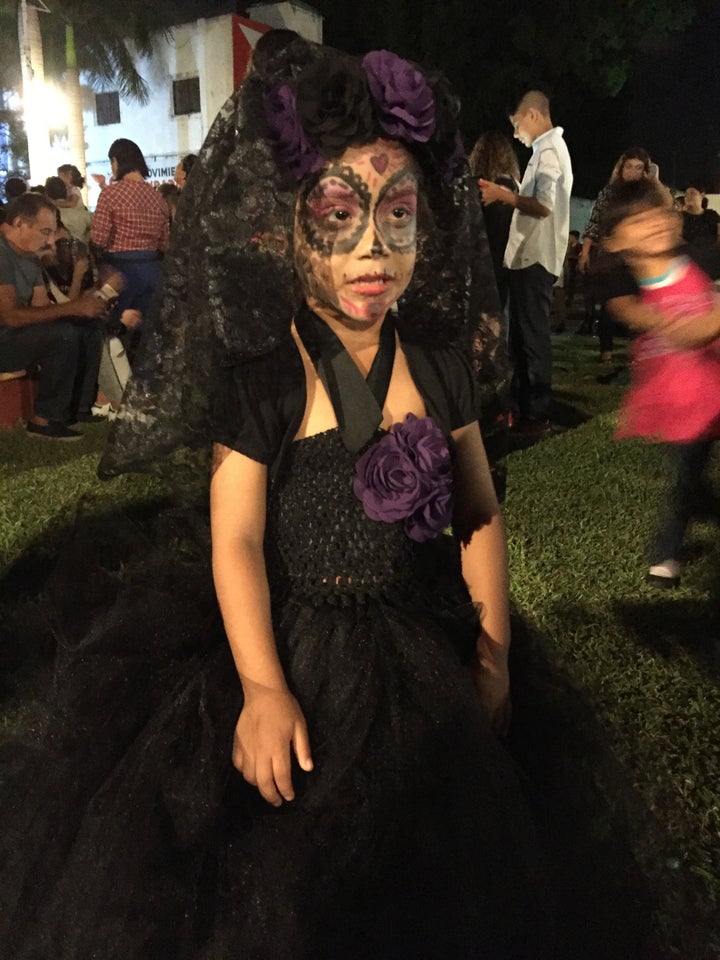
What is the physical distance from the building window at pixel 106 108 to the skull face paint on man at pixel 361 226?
2064cm

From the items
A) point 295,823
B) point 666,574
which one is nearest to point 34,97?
point 666,574

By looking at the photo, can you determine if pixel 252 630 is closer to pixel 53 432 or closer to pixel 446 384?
pixel 446 384

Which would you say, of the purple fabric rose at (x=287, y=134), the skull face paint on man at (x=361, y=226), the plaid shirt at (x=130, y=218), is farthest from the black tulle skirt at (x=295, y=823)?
the plaid shirt at (x=130, y=218)

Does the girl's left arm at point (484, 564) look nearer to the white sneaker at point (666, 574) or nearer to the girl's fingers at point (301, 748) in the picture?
the girl's fingers at point (301, 748)

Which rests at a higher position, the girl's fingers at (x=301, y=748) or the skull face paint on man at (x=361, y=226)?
the skull face paint on man at (x=361, y=226)

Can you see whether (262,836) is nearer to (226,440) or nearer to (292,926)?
(292,926)

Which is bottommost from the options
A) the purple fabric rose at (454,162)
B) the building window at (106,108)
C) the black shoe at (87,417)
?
the black shoe at (87,417)

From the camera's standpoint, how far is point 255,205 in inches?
54.3

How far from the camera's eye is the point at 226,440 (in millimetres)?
1324

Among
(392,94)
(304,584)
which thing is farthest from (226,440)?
(392,94)

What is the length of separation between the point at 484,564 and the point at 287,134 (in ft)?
2.64

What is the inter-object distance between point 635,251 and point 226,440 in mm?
978

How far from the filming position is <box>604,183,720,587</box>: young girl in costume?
5.54 ft

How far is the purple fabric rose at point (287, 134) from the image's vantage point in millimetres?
1290
